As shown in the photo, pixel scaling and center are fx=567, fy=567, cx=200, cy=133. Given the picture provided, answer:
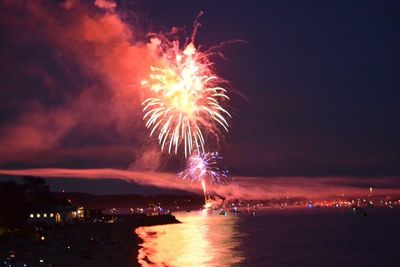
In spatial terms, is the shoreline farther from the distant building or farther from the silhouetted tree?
A: the distant building

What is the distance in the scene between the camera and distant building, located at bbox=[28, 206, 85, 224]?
98125 mm

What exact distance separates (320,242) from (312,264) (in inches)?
1254

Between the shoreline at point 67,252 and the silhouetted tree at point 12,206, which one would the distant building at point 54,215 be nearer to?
the silhouetted tree at point 12,206

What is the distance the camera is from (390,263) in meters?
64.6

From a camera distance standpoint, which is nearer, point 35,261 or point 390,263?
point 35,261

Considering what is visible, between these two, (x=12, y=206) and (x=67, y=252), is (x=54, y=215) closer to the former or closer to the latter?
(x=12, y=206)

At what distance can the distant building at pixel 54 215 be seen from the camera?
98125mm

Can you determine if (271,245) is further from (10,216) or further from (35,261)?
(35,261)

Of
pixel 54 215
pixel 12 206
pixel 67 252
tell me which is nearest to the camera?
pixel 67 252

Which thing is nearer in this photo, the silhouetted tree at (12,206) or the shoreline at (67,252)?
the shoreline at (67,252)

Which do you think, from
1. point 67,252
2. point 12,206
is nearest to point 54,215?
point 12,206

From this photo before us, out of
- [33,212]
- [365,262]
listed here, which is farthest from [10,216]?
[365,262]

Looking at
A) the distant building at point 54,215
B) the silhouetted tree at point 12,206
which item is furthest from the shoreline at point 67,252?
the distant building at point 54,215

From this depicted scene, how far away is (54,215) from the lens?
101 metres
